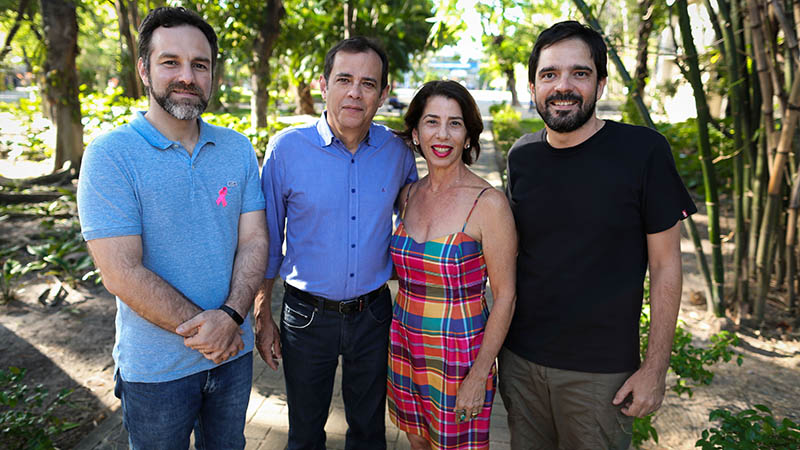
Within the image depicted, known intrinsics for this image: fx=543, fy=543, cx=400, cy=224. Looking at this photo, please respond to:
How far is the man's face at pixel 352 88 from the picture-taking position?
100 inches

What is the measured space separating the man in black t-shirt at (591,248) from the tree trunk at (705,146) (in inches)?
71.8

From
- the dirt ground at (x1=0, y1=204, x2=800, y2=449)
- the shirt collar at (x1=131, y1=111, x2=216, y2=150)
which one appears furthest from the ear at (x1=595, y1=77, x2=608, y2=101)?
the dirt ground at (x1=0, y1=204, x2=800, y2=449)

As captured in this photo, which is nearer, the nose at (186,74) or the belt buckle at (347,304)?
the nose at (186,74)

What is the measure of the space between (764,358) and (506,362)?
3268 millimetres

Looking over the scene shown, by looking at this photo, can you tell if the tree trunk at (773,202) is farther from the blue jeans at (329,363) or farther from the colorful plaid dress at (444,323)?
the blue jeans at (329,363)

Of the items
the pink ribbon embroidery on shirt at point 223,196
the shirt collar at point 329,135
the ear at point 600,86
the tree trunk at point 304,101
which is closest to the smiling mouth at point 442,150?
the shirt collar at point 329,135

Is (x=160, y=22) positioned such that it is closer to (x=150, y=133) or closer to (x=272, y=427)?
(x=150, y=133)

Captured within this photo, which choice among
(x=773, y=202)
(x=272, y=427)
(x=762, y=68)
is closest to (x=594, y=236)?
(x=272, y=427)

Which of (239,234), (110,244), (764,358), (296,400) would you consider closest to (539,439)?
(296,400)

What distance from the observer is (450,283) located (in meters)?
2.35

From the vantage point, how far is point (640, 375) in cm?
212

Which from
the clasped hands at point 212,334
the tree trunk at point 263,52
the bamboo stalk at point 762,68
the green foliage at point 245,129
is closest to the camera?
the clasped hands at point 212,334

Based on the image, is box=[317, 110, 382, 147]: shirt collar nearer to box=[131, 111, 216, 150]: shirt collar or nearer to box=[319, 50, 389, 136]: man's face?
box=[319, 50, 389, 136]: man's face

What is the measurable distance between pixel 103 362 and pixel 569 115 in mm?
4024
